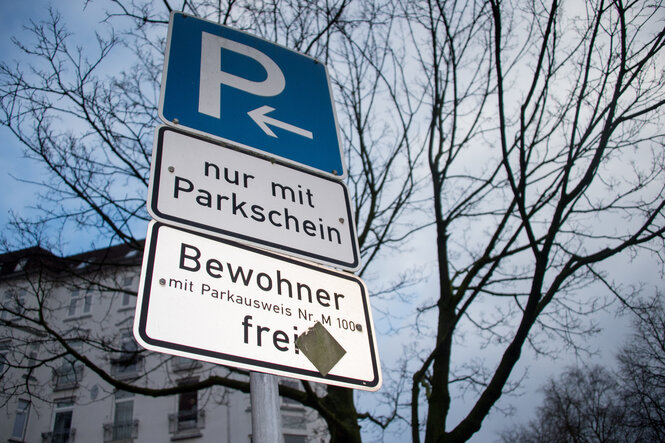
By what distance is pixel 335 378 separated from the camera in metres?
1.41

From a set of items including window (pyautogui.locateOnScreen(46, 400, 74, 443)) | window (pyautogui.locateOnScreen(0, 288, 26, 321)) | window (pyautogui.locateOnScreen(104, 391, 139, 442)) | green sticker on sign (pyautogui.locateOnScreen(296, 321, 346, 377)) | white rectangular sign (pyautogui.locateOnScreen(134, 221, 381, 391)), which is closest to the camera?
white rectangular sign (pyautogui.locateOnScreen(134, 221, 381, 391))

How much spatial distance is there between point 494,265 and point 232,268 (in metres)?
4.94

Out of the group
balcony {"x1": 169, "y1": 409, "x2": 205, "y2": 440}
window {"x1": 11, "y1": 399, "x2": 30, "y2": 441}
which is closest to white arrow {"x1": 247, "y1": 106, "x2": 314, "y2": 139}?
balcony {"x1": 169, "y1": 409, "x2": 205, "y2": 440}

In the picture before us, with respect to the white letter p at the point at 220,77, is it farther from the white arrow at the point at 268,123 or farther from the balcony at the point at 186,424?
the balcony at the point at 186,424

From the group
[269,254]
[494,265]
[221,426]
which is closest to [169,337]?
[269,254]

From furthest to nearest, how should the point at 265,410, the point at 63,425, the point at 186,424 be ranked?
the point at 63,425
the point at 186,424
the point at 265,410

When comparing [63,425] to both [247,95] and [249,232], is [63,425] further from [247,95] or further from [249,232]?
[249,232]

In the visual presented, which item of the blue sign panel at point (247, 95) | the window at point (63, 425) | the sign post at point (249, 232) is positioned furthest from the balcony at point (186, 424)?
the sign post at point (249, 232)

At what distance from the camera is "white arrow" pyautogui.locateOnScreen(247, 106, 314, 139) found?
198 centimetres

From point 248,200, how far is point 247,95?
2.03ft

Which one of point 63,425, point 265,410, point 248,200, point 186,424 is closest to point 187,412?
point 186,424

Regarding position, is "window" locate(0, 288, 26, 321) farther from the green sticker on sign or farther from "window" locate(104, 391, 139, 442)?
"window" locate(104, 391, 139, 442)

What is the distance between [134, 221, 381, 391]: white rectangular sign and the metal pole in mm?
62

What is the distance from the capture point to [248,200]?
5.45 feet
